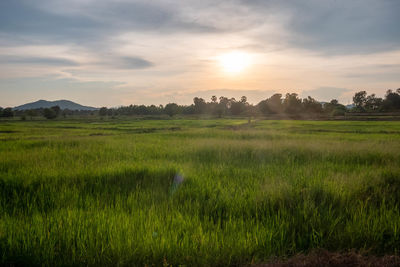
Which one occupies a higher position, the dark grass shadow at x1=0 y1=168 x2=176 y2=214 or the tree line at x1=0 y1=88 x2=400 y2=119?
the tree line at x1=0 y1=88 x2=400 y2=119

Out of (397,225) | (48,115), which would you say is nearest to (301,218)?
(397,225)

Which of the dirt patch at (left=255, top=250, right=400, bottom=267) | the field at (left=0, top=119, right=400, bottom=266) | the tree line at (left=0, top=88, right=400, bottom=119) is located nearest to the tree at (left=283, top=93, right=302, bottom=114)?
the tree line at (left=0, top=88, right=400, bottom=119)

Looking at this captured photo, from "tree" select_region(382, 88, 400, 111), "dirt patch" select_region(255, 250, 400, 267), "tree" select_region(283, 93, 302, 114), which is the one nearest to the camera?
"dirt patch" select_region(255, 250, 400, 267)

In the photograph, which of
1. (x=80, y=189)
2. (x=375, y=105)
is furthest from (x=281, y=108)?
(x=80, y=189)

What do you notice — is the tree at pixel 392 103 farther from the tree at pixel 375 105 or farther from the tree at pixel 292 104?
the tree at pixel 292 104

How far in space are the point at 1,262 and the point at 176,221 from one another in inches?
79.5

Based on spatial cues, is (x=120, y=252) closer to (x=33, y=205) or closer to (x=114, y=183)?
(x=33, y=205)

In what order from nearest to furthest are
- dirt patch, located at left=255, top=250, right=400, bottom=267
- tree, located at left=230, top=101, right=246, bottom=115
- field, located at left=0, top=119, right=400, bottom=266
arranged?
dirt patch, located at left=255, top=250, right=400, bottom=267, field, located at left=0, top=119, right=400, bottom=266, tree, located at left=230, top=101, right=246, bottom=115

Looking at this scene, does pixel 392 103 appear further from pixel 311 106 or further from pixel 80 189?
pixel 80 189

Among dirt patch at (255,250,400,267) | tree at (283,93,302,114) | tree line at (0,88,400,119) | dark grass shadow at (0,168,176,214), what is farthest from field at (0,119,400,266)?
tree at (283,93,302,114)

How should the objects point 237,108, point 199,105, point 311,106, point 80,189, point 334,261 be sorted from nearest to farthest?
point 334,261, point 80,189, point 311,106, point 237,108, point 199,105

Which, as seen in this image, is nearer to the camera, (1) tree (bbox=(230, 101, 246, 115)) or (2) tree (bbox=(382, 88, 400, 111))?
(2) tree (bbox=(382, 88, 400, 111))

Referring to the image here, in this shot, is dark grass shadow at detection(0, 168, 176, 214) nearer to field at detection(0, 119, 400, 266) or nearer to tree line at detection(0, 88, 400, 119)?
field at detection(0, 119, 400, 266)

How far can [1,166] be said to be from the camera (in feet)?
21.9
